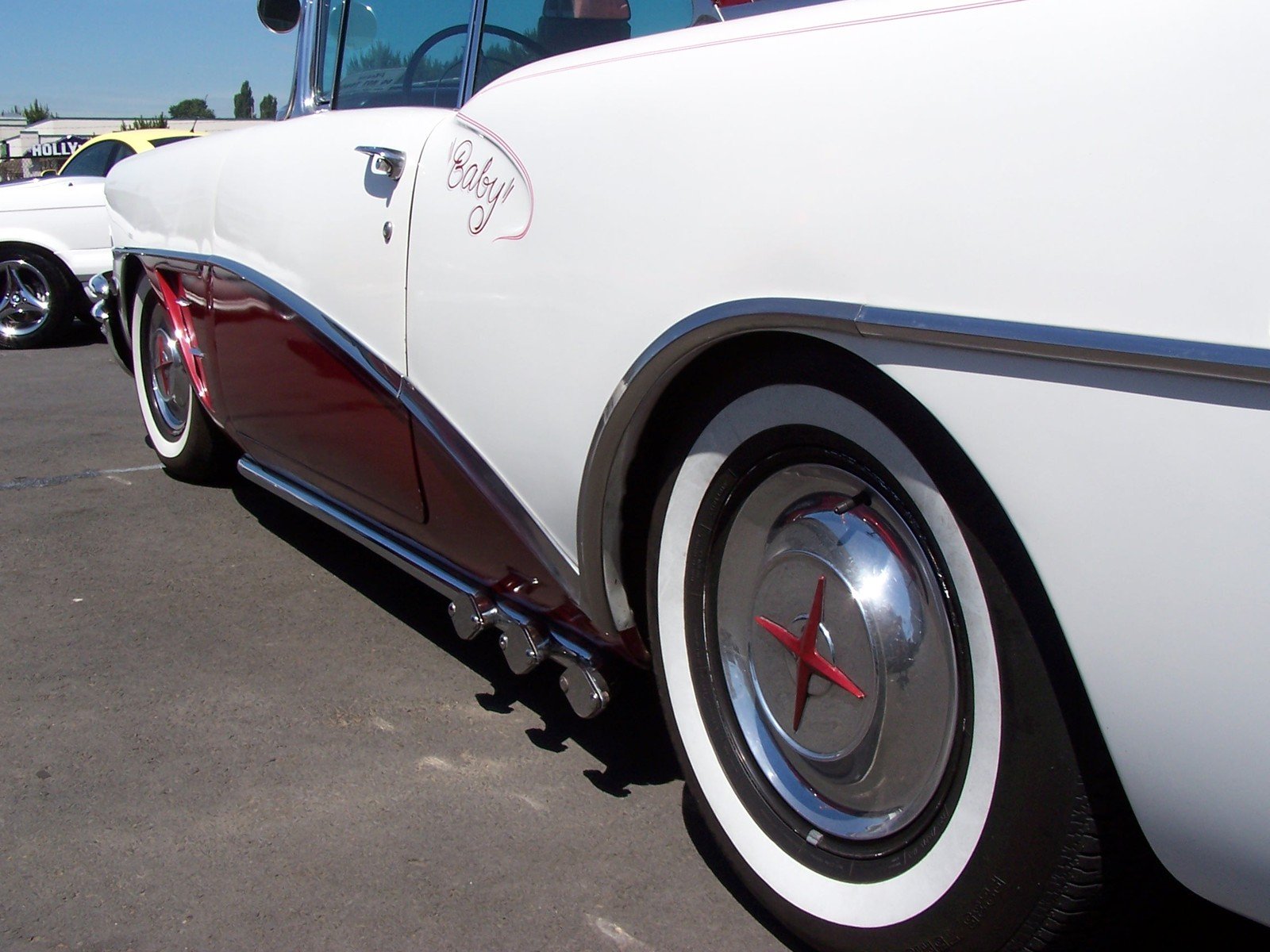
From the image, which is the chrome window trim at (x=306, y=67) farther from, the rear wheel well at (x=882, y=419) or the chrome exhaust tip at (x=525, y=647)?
the rear wheel well at (x=882, y=419)

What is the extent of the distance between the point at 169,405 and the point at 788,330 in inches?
144

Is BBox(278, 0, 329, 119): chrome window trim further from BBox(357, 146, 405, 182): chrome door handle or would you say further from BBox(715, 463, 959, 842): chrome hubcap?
BBox(715, 463, 959, 842): chrome hubcap

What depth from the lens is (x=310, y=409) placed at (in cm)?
294

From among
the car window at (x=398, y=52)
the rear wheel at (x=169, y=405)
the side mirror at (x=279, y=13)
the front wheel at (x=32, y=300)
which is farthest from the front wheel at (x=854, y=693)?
the front wheel at (x=32, y=300)

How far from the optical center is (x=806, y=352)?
1.66 m

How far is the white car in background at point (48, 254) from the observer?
910cm

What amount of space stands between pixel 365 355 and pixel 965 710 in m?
1.64

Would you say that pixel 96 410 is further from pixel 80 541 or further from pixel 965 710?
pixel 965 710

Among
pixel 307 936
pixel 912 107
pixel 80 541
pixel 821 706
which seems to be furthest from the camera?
pixel 80 541

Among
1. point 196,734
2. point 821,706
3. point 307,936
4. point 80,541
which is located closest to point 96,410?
point 80,541

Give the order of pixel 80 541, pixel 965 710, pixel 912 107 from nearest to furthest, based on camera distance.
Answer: pixel 912 107 < pixel 965 710 < pixel 80 541

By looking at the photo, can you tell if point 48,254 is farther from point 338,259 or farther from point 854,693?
point 854,693

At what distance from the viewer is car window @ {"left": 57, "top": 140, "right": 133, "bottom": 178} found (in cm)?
1005

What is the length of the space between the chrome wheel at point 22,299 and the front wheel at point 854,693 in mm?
8875
